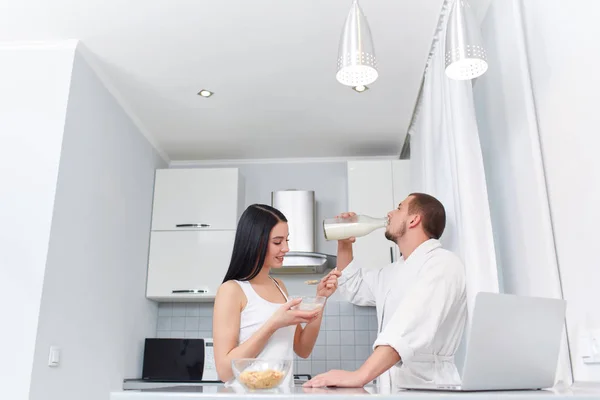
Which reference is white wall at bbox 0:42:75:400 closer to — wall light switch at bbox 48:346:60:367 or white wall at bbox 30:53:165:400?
white wall at bbox 30:53:165:400

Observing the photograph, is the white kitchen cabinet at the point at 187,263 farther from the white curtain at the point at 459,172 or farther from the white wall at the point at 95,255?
the white curtain at the point at 459,172

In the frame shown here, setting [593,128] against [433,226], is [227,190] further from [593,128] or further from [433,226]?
[593,128]

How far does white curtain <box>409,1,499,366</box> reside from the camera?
6.81 ft

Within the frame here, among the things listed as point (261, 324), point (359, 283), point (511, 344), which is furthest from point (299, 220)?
point (511, 344)

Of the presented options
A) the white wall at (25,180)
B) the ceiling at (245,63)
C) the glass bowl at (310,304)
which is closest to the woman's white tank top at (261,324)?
the glass bowl at (310,304)

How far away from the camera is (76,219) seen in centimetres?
290

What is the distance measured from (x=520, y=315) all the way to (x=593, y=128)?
77cm

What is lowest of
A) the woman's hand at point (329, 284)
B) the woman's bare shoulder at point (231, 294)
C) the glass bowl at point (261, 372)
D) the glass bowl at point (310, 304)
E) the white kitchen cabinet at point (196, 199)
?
the glass bowl at point (261, 372)

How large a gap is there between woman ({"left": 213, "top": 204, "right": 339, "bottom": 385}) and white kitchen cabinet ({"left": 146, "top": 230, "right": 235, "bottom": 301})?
1975 mm

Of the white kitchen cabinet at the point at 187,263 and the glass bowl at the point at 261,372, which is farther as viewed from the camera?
the white kitchen cabinet at the point at 187,263

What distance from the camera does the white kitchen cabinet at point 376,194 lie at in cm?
398

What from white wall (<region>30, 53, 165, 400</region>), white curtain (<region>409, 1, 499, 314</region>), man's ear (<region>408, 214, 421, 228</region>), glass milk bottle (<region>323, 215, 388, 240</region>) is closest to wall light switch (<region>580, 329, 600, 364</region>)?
white curtain (<region>409, 1, 499, 314</region>)

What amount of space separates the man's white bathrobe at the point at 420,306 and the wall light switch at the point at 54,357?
136 centimetres

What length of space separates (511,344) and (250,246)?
1058 millimetres
